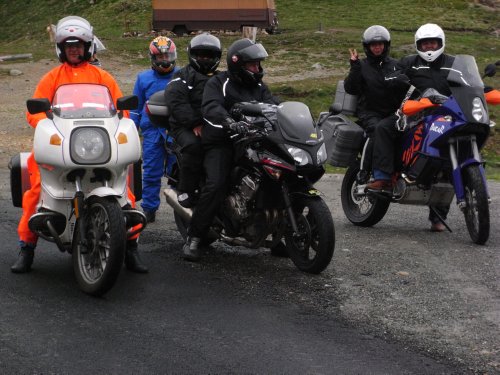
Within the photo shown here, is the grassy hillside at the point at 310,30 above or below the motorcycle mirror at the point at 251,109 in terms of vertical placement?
below

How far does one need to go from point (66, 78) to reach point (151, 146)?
2.54 meters

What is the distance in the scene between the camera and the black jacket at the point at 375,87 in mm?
9828

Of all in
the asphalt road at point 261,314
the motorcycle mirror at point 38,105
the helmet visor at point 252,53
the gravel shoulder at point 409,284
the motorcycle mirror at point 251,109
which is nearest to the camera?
the asphalt road at point 261,314

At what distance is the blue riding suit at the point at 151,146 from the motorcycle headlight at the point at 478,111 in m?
2.91

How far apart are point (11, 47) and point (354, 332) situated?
29.5 meters

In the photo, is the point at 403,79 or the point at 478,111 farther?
the point at 403,79

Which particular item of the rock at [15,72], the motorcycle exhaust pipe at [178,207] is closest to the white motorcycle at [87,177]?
the motorcycle exhaust pipe at [178,207]

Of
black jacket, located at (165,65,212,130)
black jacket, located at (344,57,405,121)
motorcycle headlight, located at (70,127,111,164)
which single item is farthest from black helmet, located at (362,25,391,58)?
motorcycle headlight, located at (70,127,111,164)

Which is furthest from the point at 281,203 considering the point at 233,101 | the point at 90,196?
the point at 90,196

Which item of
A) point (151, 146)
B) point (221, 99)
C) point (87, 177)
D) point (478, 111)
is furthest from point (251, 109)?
point (151, 146)

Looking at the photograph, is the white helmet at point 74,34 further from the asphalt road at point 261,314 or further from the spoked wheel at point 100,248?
the asphalt road at point 261,314

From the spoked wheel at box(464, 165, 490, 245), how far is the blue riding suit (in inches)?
115

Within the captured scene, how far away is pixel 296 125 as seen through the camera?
744 cm

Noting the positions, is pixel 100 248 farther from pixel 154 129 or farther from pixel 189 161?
pixel 154 129
